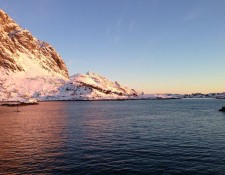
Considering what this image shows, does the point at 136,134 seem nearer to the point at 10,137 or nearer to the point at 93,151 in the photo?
the point at 93,151

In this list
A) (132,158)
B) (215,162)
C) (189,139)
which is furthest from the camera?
(189,139)

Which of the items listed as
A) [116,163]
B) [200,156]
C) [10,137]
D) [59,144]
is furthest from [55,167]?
[10,137]

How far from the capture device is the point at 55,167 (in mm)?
35125

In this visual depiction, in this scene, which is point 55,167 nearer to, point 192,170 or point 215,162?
point 192,170

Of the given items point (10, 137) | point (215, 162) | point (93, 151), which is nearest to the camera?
point (215, 162)

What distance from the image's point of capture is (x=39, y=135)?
61.5 meters

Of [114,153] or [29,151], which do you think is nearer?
[114,153]

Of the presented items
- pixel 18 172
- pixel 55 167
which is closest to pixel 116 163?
pixel 55 167

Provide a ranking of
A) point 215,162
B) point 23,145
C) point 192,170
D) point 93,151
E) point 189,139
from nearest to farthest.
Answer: point 192,170 < point 215,162 < point 93,151 < point 23,145 < point 189,139

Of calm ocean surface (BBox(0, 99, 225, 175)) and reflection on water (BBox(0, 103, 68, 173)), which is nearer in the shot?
calm ocean surface (BBox(0, 99, 225, 175))

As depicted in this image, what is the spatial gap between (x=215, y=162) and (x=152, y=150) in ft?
33.7

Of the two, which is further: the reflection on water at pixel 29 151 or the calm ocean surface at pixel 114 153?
the reflection on water at pixel 29 151

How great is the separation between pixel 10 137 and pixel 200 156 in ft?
125

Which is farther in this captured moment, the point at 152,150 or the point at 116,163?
the point at 152,150
